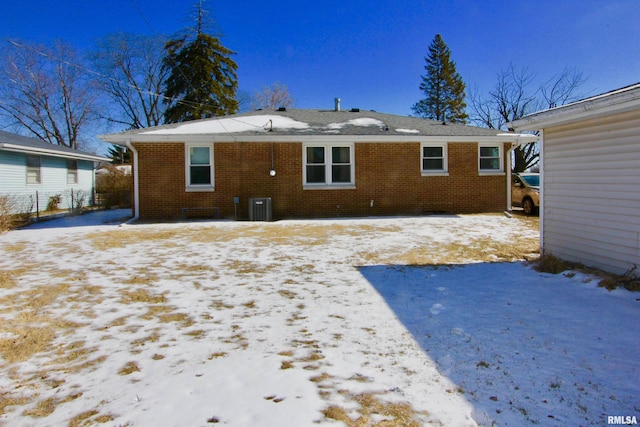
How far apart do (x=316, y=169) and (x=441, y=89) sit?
104 feet

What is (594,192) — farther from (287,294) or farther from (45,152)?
(45,152)

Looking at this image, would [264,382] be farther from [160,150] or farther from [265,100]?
[265,100]

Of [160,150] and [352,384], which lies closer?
[352,384]

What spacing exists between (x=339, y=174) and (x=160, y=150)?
6083 millimetres

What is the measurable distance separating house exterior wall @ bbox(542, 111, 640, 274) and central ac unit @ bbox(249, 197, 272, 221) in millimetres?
8114

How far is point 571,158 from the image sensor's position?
19.6 ft

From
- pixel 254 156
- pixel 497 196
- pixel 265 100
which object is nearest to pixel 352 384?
pixel 254 156

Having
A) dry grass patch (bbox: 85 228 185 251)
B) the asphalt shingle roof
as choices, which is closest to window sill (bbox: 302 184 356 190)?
the asphalt shingle roof

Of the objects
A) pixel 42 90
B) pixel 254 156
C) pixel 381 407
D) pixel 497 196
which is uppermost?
pixel 42 90

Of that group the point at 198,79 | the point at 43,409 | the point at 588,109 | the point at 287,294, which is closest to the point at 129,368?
the point at 43,409

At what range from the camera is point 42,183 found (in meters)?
17.8

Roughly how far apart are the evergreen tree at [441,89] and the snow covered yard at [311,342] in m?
35.7

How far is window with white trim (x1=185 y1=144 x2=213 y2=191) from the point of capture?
1277cm

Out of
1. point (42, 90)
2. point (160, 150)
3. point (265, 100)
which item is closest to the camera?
point (160, 150)
